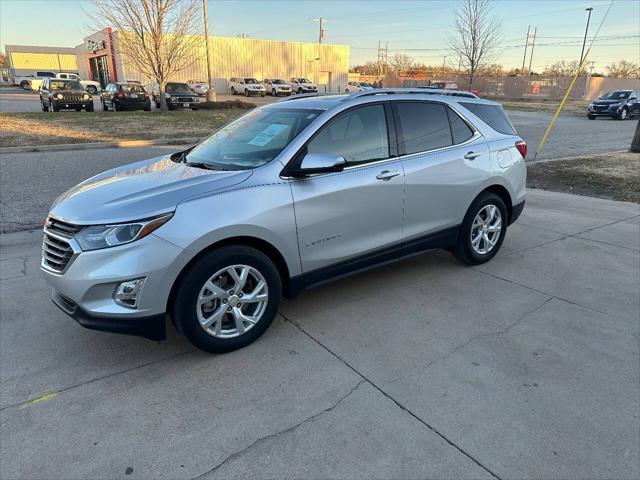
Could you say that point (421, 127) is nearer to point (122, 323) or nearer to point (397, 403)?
point (397, 403)

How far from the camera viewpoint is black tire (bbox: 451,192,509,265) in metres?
4.74

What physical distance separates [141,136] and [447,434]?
14.4 metres

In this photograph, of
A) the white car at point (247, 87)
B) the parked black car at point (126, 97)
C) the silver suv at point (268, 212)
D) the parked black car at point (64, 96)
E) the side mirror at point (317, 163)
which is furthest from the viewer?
the white car at point (247, 87)

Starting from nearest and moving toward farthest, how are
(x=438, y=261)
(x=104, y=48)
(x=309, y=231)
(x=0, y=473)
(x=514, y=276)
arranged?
(x=0, y=473) → (x=309, y=231) → (x=514, y=276) → (x=438, y=261) → (x=104, y=48)

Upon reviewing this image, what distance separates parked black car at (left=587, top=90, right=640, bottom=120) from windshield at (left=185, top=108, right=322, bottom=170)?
29.3m

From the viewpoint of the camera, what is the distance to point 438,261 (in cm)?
521

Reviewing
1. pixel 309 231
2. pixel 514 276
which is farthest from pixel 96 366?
pixel 514 276

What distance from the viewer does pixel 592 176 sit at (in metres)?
9.81

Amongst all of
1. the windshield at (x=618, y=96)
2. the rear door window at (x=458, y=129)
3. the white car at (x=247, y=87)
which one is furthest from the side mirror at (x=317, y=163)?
the white car at (x=247, y=87)

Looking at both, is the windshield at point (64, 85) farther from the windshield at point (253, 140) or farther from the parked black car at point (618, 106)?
the parked black car at point (618, 106)

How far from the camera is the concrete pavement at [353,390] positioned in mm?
2373

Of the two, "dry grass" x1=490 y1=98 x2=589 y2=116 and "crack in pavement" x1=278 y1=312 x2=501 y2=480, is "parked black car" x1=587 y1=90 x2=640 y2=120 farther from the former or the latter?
"crack in pavement" x1=278 y1=312 x2=501 y2=480

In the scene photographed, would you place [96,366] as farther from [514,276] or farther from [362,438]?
[514,276]

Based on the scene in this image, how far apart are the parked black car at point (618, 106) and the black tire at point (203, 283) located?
30.3 meters
